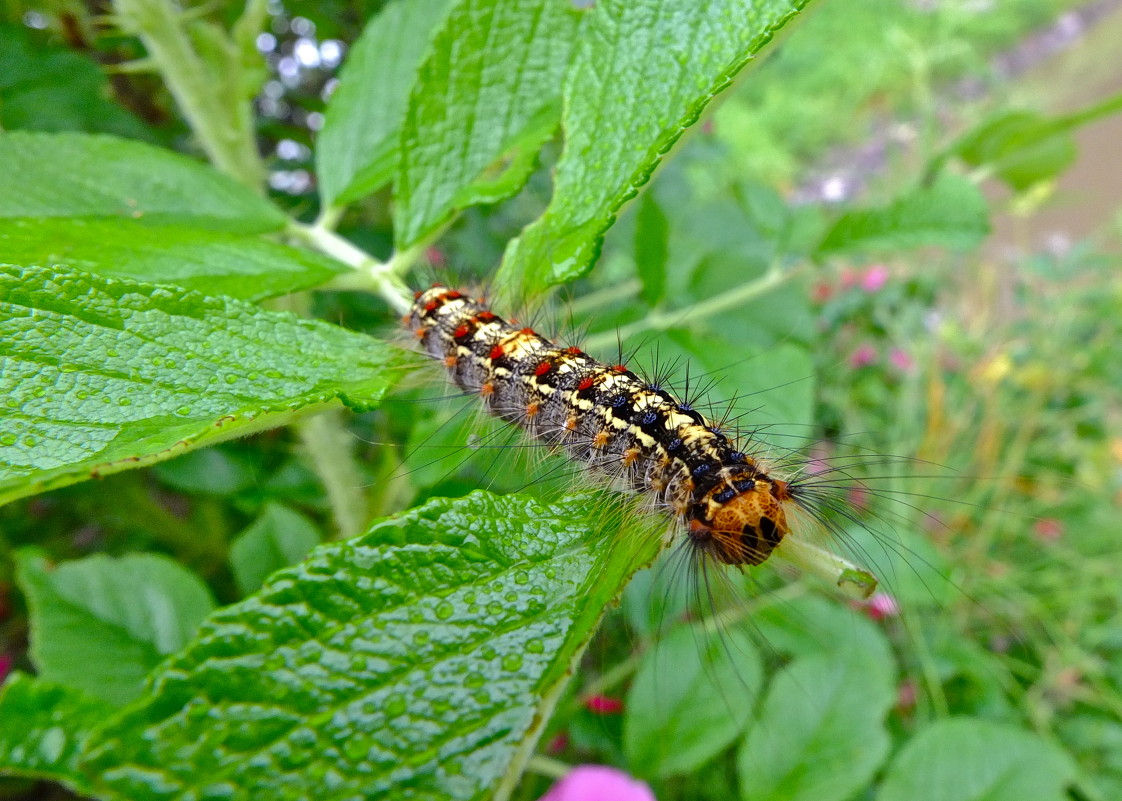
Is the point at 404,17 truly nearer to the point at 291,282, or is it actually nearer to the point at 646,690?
the point at 291,282

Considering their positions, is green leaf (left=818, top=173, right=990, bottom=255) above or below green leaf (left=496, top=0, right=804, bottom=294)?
above

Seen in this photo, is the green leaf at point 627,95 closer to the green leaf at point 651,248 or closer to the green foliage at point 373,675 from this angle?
the green foliage at point 373,675

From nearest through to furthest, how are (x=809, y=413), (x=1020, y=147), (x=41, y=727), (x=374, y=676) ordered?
(x=374, y=676) < (x=41, y=727) < (x=809, y=413) < (x=1020, y=147)

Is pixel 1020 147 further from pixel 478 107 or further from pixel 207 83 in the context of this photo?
pixel 207 83

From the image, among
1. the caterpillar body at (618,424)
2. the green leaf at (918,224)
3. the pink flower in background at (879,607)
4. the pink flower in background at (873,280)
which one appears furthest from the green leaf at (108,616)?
the pink flower in background at (873,280)

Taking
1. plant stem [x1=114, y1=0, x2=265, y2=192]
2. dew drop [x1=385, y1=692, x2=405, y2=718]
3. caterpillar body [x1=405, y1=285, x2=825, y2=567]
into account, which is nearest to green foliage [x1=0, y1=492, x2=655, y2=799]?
dew drop [x1=385, y1=692, x2=405, y2=718]

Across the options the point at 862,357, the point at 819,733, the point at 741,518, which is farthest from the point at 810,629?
the point at 862,357

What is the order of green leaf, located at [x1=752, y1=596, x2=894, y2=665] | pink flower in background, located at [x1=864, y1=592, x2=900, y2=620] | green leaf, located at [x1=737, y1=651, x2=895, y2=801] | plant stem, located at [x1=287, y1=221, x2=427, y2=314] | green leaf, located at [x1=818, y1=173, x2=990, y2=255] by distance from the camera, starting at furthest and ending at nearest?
1. pink flower in background, located at [x1=864, y1=592, x2=900, y2=620]
2. green leaf, located at [x1=752, y1=596, x2=894, y2=665]
3. green leaf, located at [x1=818, y1=173, x2=990, y2=255]
4. green leaf, located at [x1=737, y1=651, x2=895, y2=801]
5. plant stem, located at [x1=287, y1=221, x2=427, y2=314]

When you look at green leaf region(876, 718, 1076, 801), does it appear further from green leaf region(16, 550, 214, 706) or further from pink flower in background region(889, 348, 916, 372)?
→ pink flower in background region(889, 348, 916, 372)

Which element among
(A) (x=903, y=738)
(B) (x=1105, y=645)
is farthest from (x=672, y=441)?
(B) (x=1105, y=645)
